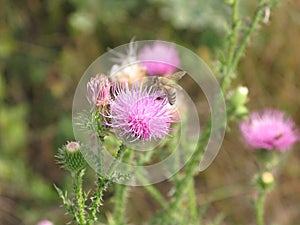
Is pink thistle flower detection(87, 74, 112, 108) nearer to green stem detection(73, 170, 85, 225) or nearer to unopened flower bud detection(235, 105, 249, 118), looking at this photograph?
green stem detection(73, 170, 85, 225)

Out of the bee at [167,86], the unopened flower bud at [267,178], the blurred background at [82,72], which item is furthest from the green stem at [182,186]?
the blurred background at [82,72]

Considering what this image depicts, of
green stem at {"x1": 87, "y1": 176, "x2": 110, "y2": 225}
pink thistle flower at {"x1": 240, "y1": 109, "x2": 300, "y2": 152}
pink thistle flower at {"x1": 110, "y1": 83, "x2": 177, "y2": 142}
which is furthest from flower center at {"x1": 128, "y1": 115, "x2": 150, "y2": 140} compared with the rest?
pink thistle flower at {"x1": 240, "y1": 109, "x2": 300, "y2": 152}

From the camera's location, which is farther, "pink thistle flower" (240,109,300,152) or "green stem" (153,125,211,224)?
"pink thistle flower" (240,109,300,152)

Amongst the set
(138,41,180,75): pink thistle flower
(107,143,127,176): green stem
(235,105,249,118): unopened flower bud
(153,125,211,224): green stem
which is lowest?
(107,143,127,176): green stem

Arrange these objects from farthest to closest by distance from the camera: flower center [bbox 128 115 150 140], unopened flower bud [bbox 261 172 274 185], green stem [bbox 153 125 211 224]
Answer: unopened flower bud [bbox 261 172 274 185], green stem [bbox 153 125 211 224], flower center [bbox 128 115 150 140]

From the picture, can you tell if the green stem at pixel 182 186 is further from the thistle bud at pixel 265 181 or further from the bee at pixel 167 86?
the bee at pixel 167 86

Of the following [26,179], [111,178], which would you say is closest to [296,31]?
[26,179]

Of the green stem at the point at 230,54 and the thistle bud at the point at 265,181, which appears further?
the thistle bud at the point at 265,181

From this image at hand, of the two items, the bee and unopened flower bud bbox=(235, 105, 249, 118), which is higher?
unopened flower bud bbox=(235, 105, 249, 118)
